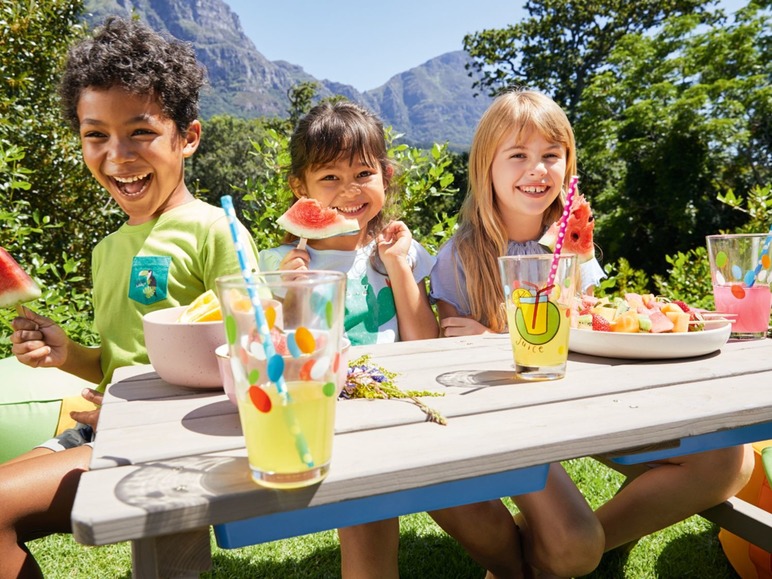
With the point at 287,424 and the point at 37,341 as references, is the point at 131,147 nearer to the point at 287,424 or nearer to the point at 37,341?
the point at 37,341

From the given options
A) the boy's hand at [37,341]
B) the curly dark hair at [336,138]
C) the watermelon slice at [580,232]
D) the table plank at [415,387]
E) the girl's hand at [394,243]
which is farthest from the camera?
the curly dark hair at [336,138]

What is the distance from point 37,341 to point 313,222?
109cm

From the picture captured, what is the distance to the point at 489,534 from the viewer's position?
2148 millimetres

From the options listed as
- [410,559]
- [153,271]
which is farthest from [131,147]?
[410,559]

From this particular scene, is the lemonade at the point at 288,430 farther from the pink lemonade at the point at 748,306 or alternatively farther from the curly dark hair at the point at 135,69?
the curly dark hair at the point at 135,69

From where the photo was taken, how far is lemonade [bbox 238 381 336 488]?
3.23 feet

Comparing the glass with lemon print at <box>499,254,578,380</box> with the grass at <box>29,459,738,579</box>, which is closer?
the glass with lemon print at <box>499,254,578,380</box>

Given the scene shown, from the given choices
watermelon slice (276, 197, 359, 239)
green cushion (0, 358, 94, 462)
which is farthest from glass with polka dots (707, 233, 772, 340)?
green cushion (0, 358, 94, 462)

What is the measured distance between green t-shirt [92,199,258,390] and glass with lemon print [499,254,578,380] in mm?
1160

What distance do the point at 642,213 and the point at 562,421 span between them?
75.7 ft

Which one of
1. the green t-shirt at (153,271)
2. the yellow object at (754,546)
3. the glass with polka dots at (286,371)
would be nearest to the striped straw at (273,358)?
the glass with polka dots at (286,371)

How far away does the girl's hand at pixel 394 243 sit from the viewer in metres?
2.76

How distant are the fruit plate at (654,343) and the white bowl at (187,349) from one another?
3.53ft

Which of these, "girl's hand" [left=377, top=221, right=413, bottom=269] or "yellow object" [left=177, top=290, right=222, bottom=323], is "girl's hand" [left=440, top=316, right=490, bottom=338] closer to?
"girl's hand" [left=377, top=221, right=413, bottom=269]
